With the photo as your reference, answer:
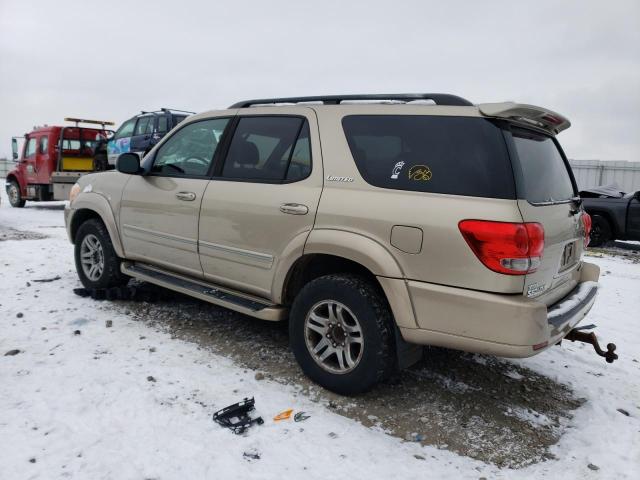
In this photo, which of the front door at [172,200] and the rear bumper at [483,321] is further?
the front door at [172,200]

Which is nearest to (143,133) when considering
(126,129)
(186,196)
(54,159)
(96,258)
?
(126,129)

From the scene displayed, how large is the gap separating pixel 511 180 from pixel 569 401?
70.9 inches

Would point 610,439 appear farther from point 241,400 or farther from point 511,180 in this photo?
point 241,400

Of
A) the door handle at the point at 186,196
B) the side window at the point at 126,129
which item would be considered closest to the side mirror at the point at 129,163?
the door handle at the point at 186,196

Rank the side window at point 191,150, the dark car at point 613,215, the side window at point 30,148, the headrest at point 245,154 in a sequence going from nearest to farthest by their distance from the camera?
the headrest at point 245,154
the side window at point 191,150
the dark car at point 613,215
the side window at point 30,148

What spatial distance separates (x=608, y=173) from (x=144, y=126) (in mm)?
17028

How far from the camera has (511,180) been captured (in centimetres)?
262

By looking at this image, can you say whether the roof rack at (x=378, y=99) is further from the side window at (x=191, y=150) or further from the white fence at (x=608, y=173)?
the white fence at (x=608, y=173)

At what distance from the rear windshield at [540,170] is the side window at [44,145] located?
13866 millimetres

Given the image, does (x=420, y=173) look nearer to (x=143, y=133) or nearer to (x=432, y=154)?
(x=432, y=154)

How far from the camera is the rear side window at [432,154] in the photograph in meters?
2.67

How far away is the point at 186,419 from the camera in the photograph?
2.83 meters

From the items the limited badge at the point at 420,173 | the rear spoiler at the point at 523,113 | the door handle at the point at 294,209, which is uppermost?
the rear spoiler at the point at 523,113

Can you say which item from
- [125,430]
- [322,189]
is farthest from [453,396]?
[125,430]
